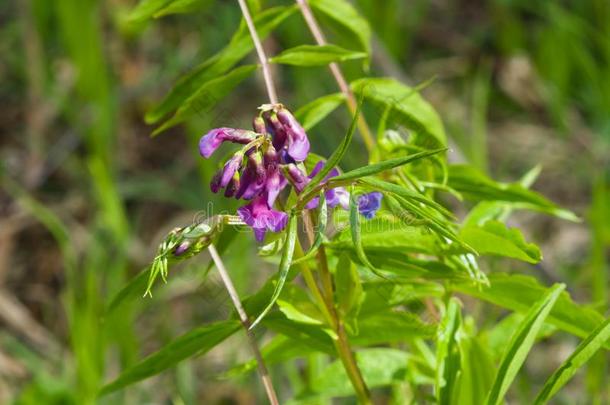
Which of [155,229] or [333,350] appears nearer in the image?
[333,350]

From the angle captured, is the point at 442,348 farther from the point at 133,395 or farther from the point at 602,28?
the point at 602,28

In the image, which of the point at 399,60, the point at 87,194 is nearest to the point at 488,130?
the point at 399,60

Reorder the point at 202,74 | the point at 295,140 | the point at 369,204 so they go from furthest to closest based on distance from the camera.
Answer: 1. the point at 202,74
2. the point at 369,204
3. the point at 295,140

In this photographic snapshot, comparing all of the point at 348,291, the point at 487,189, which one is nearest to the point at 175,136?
the point at 487,189

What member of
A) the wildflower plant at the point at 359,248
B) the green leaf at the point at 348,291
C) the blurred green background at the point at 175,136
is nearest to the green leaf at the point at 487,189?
the wildflower plant at the point at 359,248

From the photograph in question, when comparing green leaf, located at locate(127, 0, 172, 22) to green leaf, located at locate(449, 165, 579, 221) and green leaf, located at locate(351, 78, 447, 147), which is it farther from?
green leaf, located at locate(449, 165, 579, 221)

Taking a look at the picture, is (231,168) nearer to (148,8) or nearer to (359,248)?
(359,248)
